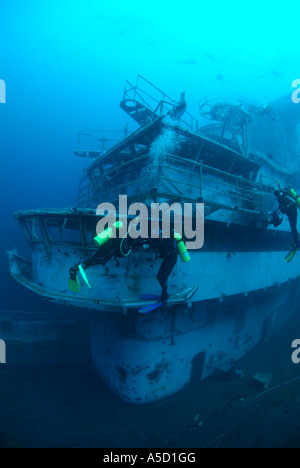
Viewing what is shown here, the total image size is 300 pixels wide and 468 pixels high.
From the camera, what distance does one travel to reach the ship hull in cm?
699

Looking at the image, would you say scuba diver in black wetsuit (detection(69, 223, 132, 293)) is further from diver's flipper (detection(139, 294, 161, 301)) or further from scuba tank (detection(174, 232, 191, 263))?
diver's flipper (detection(139, 294, 161, 301))

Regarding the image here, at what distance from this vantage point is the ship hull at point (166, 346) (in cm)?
699

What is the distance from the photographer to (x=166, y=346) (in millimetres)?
7352

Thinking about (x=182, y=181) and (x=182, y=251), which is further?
(x=182, y=181)

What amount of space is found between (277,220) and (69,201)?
2036 inches

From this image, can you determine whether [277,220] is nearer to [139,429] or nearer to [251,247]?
[251,247]

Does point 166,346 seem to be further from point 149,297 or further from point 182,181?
point 182,181

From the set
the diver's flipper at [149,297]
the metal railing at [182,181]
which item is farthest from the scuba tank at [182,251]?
the metal railing at [182,181]

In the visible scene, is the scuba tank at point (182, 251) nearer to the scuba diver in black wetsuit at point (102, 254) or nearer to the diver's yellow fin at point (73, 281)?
the scuba diver in black wetsuit at point (102, 254)

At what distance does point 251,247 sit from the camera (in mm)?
8656

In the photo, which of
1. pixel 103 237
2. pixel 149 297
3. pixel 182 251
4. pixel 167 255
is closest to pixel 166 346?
pixel 149 297

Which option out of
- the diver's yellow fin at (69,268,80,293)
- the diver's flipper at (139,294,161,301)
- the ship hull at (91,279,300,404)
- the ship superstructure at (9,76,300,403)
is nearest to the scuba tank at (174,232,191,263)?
the ship superstructure at (9,76,300,403)

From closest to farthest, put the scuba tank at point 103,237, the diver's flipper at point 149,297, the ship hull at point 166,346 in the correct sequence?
the scuba tank at point 103,237 < the diver's flipper at point 149,297 < the ship hull at point 166,346

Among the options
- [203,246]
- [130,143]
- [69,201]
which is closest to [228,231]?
[203,246]
